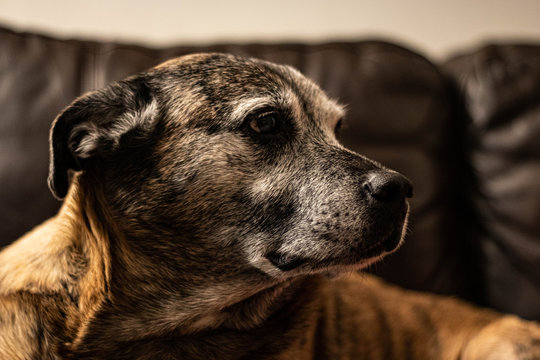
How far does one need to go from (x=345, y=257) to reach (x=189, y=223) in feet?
1.30

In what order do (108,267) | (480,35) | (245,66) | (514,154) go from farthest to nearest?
(480,35), (514,154), (245,66), (108,267)

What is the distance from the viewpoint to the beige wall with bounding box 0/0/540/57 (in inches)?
93.9

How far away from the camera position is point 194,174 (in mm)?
1210

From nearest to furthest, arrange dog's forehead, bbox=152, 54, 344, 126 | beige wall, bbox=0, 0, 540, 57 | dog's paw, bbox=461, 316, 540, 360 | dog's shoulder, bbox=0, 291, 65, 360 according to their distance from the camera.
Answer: dog's shoulder, bbox=0, 291, 65, 360 < dog's forehead, bbox=152, 54, 344, 126 < dog's paw, bbox=461, 316, 540, 360 < beige wall, bbox=0, 0, 540, 57

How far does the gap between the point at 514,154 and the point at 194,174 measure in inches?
53.7

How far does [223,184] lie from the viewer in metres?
1.21

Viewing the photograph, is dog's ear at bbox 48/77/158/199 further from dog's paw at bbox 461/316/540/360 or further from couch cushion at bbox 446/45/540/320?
couch cushion at bbox 446/45/540/320

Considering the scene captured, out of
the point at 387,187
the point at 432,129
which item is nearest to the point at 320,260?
the point at 387,187

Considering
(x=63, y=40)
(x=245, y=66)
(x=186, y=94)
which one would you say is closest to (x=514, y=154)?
(x=245, y=66)

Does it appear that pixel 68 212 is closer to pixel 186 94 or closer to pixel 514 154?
pixel 186 94

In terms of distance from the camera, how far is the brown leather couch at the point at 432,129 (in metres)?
1.85

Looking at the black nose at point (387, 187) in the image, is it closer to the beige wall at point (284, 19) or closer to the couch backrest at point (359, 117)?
the couch backrest at point (359, 117)

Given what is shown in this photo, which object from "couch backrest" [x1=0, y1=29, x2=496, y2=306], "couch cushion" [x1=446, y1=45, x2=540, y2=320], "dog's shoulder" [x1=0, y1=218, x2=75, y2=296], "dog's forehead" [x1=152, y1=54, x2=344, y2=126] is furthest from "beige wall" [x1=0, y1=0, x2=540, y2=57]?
"dog's shoulder" [x1=0, y1=218, x2=75, y2=296]

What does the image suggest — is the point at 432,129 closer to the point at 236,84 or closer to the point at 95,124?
Result: the point at 236,84
